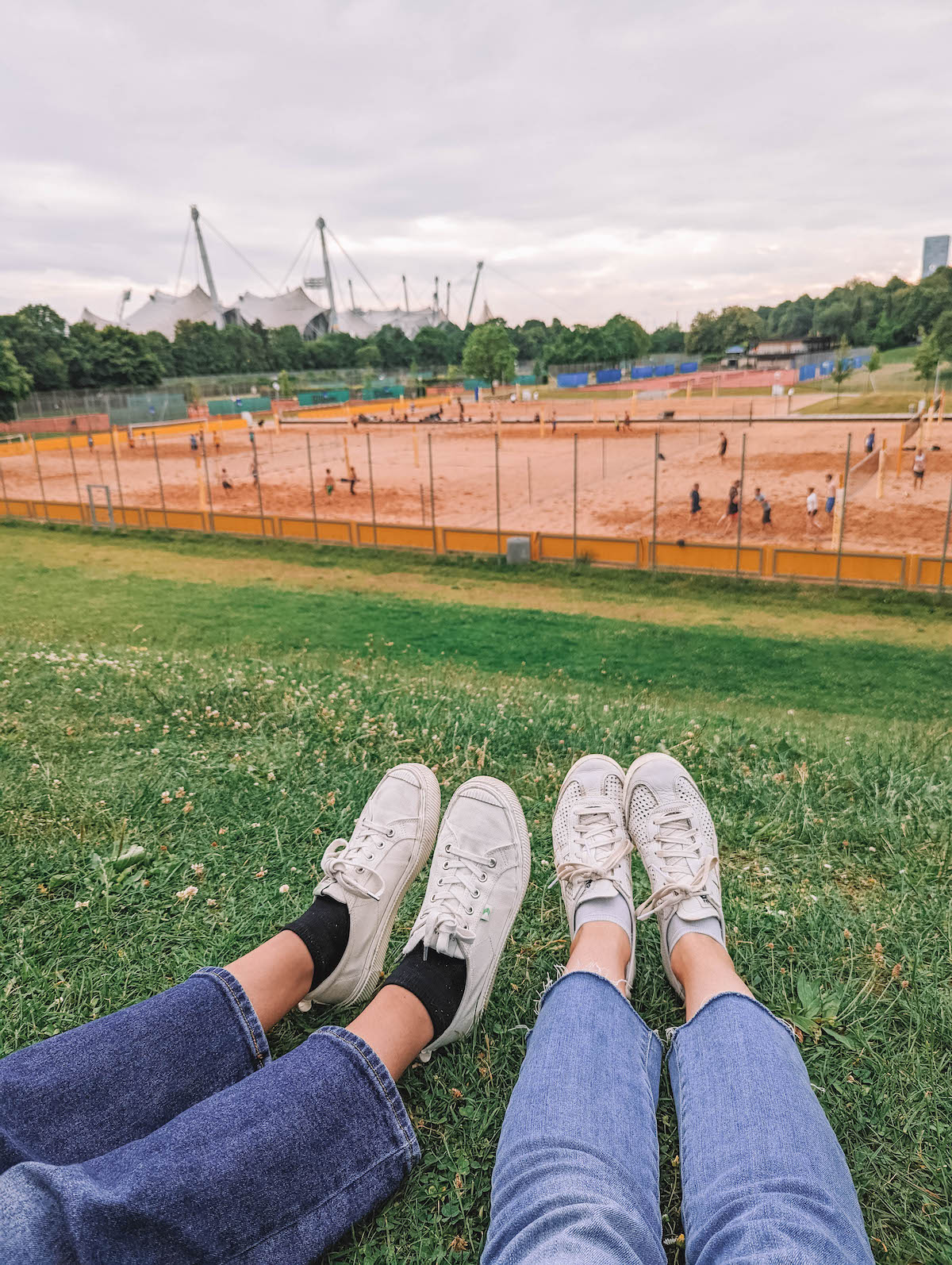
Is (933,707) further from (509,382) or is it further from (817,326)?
(817,326)

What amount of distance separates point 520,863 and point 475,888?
0.18m

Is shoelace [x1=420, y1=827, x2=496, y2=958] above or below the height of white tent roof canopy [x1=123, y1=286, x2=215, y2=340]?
below

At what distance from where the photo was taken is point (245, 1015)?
5.01 feet

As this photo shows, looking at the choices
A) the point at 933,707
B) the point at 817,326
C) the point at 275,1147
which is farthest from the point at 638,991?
the point at 817,326

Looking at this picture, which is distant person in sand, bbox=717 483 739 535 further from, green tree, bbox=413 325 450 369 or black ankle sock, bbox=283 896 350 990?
green tree, bbox=413 325 450 369

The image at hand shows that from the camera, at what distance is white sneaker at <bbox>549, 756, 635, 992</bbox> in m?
1.97

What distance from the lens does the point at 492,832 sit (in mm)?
2150

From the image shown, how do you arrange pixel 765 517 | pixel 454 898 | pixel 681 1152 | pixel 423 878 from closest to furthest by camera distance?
1. pixel 681 1152
2. pixel 454 898
3. pixel 423 878
4. pixel 765 517

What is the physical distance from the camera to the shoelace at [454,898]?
1811mm

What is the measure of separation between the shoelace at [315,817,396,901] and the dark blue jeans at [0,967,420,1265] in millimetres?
454

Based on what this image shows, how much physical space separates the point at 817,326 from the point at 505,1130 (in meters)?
105

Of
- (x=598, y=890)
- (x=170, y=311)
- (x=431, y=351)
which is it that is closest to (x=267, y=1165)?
(x=598, y=890)

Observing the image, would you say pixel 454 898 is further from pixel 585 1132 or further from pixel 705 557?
pixel 705 557

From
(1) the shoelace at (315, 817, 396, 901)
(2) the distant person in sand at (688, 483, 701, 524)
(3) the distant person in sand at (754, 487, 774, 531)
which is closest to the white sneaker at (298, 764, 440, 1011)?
(1) the shoelace at (315, 817, 396, 901)
